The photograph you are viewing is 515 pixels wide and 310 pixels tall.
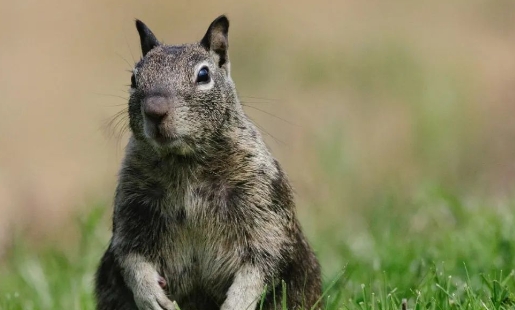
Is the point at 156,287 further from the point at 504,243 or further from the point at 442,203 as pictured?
the point at 442,203

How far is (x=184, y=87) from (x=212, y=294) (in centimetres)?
114

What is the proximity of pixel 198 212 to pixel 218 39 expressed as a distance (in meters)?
1.05

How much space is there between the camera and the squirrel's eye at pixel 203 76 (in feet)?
19.4

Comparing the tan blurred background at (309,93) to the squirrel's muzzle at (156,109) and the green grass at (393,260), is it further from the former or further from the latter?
the squirrel's muzzle at (156,109)

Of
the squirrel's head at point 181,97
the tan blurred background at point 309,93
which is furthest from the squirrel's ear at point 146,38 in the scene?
the tan blurred background at point 309,93

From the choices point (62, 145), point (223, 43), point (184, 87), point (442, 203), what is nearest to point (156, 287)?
point (184, 87)

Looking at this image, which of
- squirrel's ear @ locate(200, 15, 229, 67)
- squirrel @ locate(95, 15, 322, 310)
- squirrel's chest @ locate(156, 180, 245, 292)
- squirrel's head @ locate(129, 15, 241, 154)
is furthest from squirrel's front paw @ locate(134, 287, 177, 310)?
squirrel's ear @ locate(200, 15, 229, 67)

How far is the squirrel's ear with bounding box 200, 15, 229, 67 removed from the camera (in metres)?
6.20

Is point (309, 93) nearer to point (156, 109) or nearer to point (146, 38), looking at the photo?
point (146, 38)

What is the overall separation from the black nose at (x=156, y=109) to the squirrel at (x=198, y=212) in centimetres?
13

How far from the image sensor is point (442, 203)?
27.5 ft

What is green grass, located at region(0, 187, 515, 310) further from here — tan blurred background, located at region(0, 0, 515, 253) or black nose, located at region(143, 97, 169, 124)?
black nose, located at region(143, 97, 169, 124)

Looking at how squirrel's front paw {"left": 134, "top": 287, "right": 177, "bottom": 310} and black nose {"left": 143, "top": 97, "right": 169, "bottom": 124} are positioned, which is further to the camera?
squirrel's front paw {"left": 134, "top": 287, "right": 177, "bottom": 310}

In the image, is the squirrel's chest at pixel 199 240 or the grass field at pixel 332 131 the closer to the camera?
the squirrel's chest at pixel 199 240
